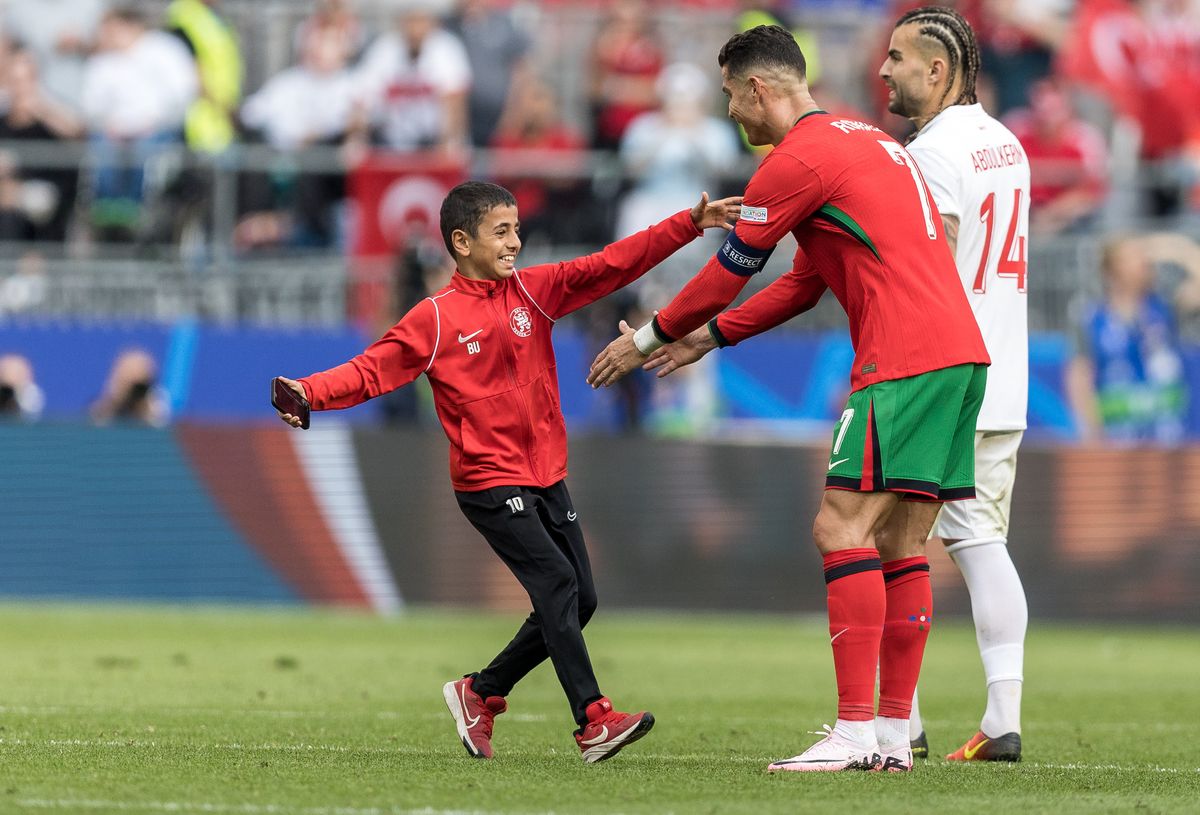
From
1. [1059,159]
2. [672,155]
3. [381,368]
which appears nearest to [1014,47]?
[1059,159]

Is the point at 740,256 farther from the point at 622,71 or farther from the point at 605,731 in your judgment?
the point at 622,71

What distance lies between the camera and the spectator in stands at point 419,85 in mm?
16969

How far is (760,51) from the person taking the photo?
653cm

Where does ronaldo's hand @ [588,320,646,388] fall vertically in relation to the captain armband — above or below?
below

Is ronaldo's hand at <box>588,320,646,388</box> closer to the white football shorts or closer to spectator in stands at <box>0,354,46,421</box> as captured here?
the white football shorts

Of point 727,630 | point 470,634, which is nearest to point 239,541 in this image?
point 470,634

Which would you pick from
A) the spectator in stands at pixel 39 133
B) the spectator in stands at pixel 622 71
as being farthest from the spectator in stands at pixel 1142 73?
the spectator in stands at pixel 39 133

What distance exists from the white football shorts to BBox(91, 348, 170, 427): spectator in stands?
8815 mm

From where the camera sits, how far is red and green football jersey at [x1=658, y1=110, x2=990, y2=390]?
6.31 meters

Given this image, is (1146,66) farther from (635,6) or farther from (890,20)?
(635,6)

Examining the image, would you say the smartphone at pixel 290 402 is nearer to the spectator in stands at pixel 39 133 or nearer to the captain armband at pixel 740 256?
the captain armband at pixel 740 256

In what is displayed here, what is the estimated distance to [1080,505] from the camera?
14.2 metres

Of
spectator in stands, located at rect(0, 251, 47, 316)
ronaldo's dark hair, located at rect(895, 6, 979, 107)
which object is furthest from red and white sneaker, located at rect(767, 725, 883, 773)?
spectator in stands, located at rect(0, 251, 47, 316)

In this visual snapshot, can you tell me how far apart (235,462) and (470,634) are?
274cm
